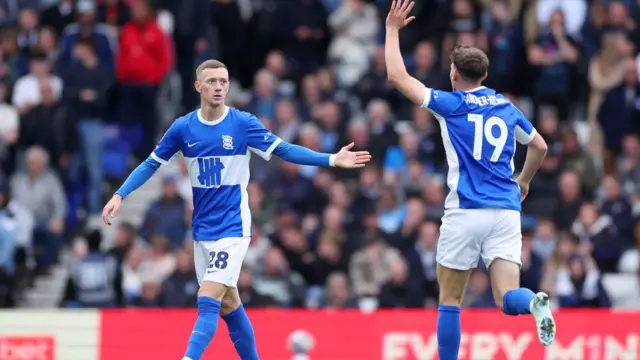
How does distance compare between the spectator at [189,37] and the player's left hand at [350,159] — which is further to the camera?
the spectator at [189,37]

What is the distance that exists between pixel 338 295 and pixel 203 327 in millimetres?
7074

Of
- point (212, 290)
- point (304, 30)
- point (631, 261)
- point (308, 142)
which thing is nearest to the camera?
point (212, 290)

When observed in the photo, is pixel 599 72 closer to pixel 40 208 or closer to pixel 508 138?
pixel 40 208

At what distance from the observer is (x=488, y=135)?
11.8 meters

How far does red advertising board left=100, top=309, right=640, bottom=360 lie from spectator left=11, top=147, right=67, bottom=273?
449cm

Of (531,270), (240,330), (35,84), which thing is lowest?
(531,270)

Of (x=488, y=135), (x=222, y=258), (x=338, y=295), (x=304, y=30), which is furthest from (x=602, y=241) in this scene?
(x=222, y=258)

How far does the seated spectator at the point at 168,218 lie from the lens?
66.7 feet

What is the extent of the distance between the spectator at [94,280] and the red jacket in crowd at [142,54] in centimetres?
306

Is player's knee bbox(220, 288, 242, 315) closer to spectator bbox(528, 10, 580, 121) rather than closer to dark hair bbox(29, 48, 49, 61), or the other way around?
dark hair bbox(29, 48, 49, 61)

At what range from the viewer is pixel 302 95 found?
73.3ft

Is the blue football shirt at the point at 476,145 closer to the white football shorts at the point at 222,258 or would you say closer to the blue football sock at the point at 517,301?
the blue football sock at the point at 517,301

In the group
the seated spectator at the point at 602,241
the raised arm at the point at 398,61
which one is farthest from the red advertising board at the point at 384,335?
the raised arm at the point at 398,61

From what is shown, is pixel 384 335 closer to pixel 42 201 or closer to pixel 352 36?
pixel 42 201
